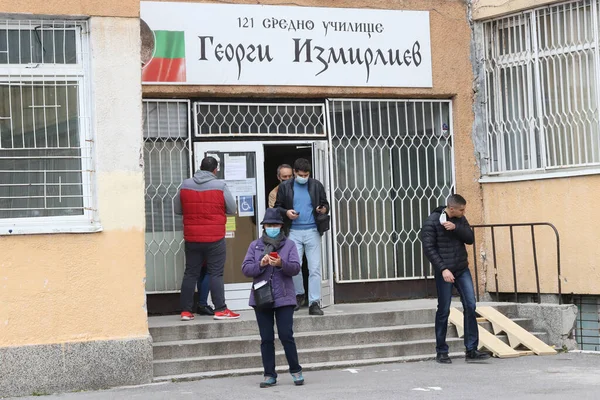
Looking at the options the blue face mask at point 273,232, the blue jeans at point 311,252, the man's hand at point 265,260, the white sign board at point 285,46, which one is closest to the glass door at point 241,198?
the white sign board at point 285,46

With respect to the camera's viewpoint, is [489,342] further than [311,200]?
No

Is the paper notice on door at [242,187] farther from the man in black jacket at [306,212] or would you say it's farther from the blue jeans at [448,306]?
the blue jeans at [448,306]

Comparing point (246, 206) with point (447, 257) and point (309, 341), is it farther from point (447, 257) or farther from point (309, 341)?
point (447, 257)

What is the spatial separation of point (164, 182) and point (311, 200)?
1888mm

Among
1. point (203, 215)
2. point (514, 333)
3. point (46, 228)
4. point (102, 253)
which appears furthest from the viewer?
point (514, 333)

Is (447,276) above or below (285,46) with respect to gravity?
below

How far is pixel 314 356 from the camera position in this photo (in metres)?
10.6

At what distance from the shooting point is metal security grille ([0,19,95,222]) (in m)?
9.62

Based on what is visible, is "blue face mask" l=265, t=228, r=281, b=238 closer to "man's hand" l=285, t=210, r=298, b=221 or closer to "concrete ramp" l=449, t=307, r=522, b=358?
"man's hand" l=285, t=210, r=298, b=221

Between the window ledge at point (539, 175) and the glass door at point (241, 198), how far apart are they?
9.97 ft

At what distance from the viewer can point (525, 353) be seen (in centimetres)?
1110

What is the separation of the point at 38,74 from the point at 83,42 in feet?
1.70

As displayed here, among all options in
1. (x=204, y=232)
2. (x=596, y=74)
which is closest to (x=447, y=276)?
(x=204, y=232)

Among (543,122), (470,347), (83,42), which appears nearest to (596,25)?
(543,122)
